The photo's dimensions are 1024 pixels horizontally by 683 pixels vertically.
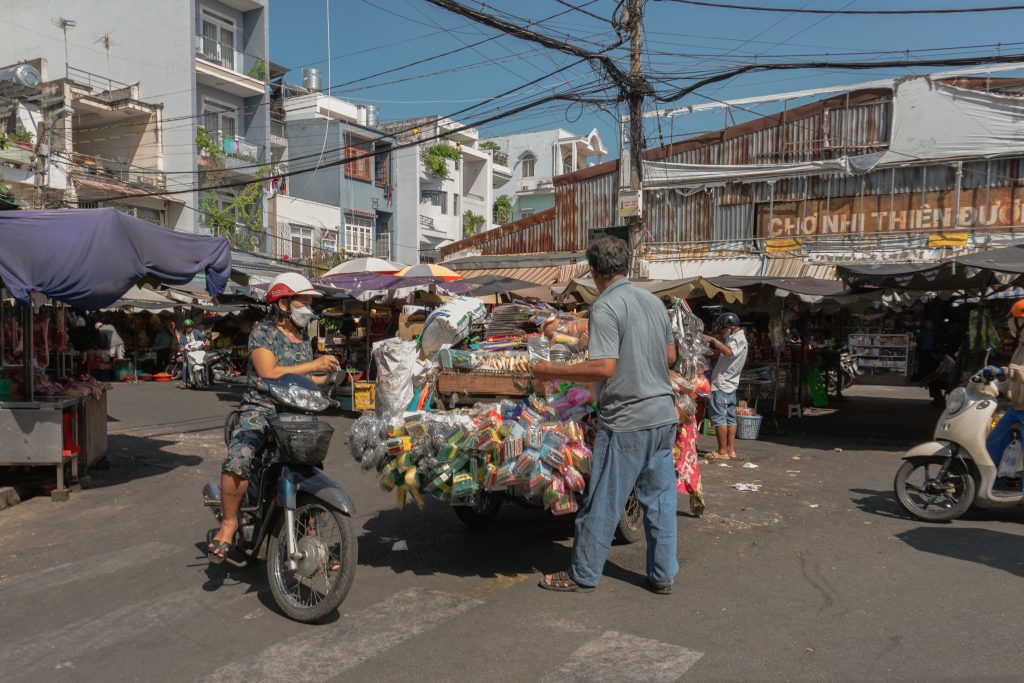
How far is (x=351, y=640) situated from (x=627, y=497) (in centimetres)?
172

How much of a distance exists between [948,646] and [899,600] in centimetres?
66

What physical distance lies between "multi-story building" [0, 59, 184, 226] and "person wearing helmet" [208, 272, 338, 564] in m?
18.4

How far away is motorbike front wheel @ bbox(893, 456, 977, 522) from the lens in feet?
20.2

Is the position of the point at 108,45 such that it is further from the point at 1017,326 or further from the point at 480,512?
the point at 1017,326

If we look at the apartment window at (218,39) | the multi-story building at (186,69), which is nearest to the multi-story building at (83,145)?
the multi-story building at (186,69)

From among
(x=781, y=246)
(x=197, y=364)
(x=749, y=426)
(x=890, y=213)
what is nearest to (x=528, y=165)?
(x=781, y=246)

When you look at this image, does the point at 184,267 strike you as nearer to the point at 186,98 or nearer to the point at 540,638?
the point at 540,638

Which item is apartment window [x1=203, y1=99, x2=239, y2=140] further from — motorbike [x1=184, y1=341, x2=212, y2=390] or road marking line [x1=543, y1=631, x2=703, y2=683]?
road marking line [x1=543, y1=631, x2=703, y2=683]

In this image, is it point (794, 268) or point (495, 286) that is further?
point (794, 268)

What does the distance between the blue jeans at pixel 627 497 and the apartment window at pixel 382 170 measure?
118 feet

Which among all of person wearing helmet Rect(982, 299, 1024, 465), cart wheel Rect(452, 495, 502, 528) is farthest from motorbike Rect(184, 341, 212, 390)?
person wearing helmet Rect(982, 299, 1024, 465)

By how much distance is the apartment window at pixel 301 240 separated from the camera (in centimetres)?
3175

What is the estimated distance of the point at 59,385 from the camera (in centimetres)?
771

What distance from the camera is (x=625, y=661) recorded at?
355cm
